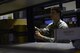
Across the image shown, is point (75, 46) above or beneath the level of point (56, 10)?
beneath

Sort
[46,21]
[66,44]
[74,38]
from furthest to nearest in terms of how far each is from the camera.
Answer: [46,21] < [66,44] < [74,38]

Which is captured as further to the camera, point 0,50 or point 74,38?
point 0,50

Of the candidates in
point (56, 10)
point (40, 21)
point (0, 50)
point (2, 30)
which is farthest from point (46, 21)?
point (0, 50)

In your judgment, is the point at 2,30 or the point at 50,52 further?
the point at 2,30

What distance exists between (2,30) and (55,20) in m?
0.86

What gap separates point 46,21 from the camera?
125 inches

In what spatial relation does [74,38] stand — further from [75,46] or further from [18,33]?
[18,33]

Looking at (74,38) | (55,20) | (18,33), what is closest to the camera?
(74,38)

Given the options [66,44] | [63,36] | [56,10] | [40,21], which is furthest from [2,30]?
[40,21]

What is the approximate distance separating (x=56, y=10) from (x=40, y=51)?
136 cm

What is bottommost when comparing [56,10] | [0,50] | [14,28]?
[0,50]

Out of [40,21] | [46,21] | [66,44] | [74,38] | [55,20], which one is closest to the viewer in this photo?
[74,38]

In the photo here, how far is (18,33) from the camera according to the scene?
1.27 meters

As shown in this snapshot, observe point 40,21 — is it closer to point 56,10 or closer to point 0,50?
point 56,10
